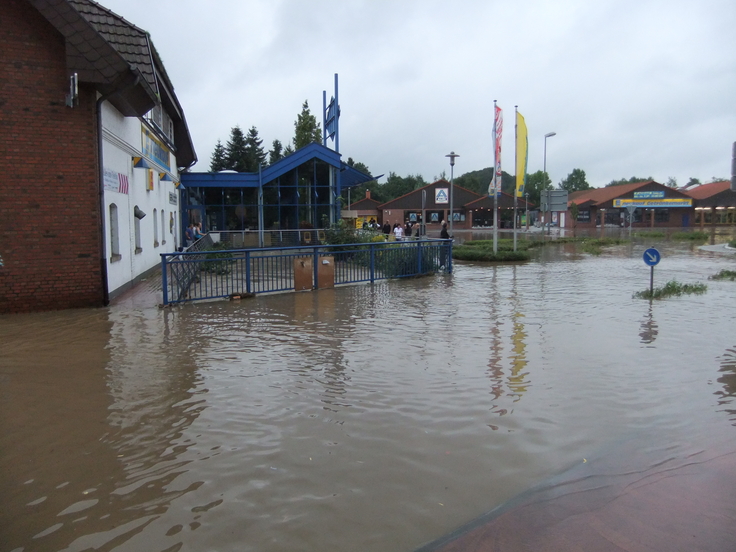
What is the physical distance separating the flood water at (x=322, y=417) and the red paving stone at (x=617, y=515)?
169 millimetres

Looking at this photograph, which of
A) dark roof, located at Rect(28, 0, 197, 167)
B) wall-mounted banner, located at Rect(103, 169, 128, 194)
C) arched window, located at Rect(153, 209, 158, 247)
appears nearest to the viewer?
dark roof, located at Rect(28, 0, 197, 167)

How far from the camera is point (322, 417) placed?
584 centimetres

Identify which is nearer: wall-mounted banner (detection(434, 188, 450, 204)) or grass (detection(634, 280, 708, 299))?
grass (detection(634, 280, 708, 299))

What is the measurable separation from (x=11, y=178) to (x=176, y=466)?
8541mm

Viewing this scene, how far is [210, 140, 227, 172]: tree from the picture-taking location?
78419mm

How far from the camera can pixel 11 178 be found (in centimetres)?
1101

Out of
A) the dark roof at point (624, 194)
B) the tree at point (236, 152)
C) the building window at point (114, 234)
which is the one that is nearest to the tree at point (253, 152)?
the tree at point (236, 152)

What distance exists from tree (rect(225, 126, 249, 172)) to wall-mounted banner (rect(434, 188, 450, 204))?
78.0ft

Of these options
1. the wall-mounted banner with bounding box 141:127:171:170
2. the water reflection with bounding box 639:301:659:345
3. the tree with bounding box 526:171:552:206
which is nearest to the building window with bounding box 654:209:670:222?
the tree with bounding box 526:171:552:206

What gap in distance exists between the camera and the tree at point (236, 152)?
7638 centimetres

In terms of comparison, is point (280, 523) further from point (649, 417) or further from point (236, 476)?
point (649, 417)

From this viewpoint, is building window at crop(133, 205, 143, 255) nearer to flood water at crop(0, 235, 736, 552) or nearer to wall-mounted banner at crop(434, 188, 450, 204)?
flood water at crop(0, 235, 736, 552)

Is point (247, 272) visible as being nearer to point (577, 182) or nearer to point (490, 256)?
point (490, 256)

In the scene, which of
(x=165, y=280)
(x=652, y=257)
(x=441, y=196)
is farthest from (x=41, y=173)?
(x=441, y=196)
